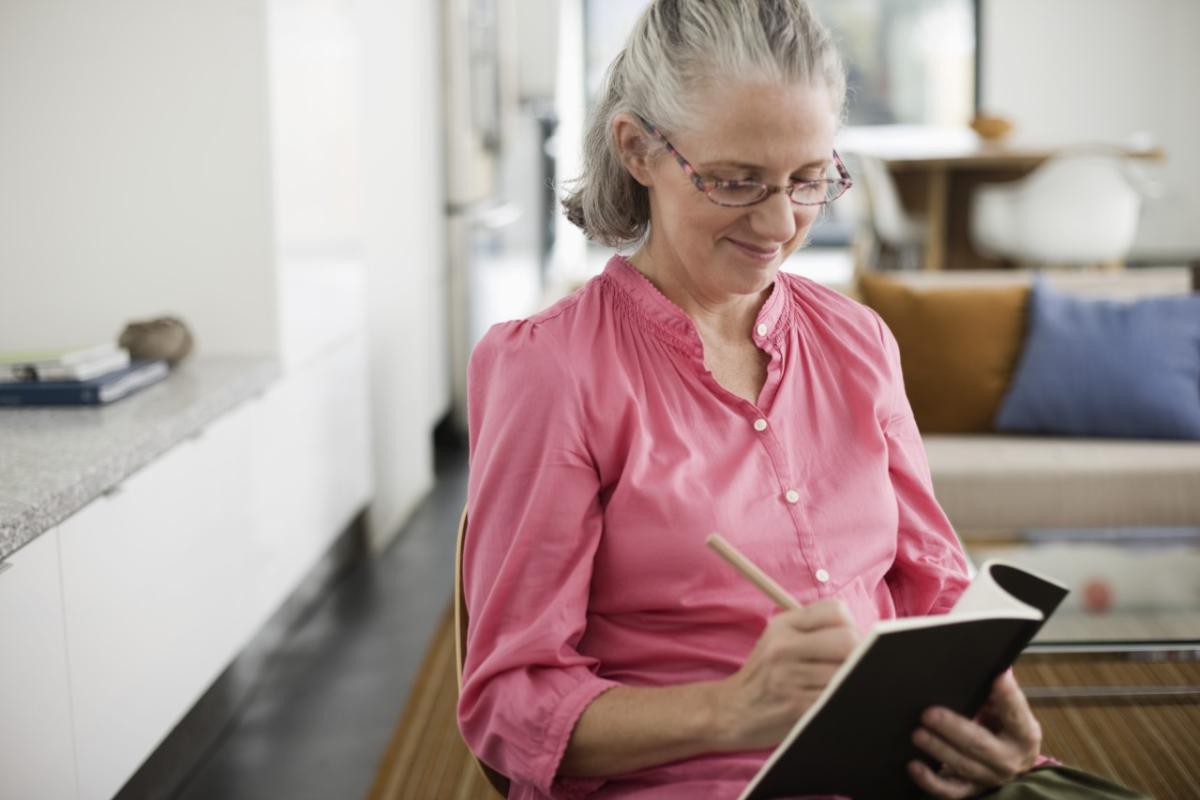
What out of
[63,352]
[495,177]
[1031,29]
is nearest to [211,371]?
[63,352]

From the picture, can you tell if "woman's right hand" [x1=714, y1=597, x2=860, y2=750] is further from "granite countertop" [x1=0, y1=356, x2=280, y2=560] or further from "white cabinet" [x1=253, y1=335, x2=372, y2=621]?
"white cabinet" [x1=253, y1=335, x2=372, y2=621]

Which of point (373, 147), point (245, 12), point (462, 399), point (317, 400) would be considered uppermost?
point (245, 12)

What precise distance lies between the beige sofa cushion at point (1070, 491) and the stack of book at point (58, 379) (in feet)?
5.90

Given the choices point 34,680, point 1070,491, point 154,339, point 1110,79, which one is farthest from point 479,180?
point 1110,79

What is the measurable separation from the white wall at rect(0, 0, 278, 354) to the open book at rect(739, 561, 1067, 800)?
6.54ft

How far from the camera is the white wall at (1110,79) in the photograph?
331 inches

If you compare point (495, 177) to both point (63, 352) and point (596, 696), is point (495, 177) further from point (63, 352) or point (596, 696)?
point (596, 696)

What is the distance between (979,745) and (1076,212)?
5.37m

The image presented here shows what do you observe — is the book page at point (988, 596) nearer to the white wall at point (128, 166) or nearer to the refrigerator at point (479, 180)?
the white wall at point (128, 166)

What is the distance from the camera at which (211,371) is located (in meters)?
2.63

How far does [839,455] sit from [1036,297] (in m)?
2.20

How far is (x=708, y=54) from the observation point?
45.5 inches

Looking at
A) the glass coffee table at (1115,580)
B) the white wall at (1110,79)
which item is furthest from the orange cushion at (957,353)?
the white wall at (1110,79)

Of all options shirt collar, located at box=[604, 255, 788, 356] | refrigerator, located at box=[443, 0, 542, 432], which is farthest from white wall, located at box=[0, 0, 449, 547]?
shirt collar, located at box=[604, 255, 788, 356]
